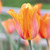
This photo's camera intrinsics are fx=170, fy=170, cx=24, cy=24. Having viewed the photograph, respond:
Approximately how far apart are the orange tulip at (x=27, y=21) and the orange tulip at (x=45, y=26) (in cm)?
3

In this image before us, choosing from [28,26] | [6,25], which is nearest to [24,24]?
[28,26]

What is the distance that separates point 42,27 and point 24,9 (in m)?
0.08

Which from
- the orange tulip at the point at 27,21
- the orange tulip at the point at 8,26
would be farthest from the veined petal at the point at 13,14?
Result: the orange tulip at the point at 8,26

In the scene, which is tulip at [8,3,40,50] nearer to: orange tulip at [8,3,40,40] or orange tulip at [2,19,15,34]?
orange tulip at [8,3,40,40]

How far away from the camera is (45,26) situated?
432 mm

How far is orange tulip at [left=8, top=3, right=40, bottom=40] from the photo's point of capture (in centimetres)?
36

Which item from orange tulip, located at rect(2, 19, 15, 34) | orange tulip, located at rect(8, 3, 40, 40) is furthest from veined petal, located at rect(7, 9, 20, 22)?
orange tulip, located at rect(2, 19, 15, 34)

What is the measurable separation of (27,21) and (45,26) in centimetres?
8

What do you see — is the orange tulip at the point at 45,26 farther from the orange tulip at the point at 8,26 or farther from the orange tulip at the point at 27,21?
the orange tulip at the point at 8,26

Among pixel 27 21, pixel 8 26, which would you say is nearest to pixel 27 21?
pixel 27 21

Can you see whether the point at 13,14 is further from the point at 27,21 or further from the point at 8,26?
the point at 8,26

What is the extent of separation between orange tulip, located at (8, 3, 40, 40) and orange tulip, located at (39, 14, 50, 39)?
3 centimetres

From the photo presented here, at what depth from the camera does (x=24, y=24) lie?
1.23ft

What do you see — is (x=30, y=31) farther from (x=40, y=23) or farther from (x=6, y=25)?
(x=6, y=25)
